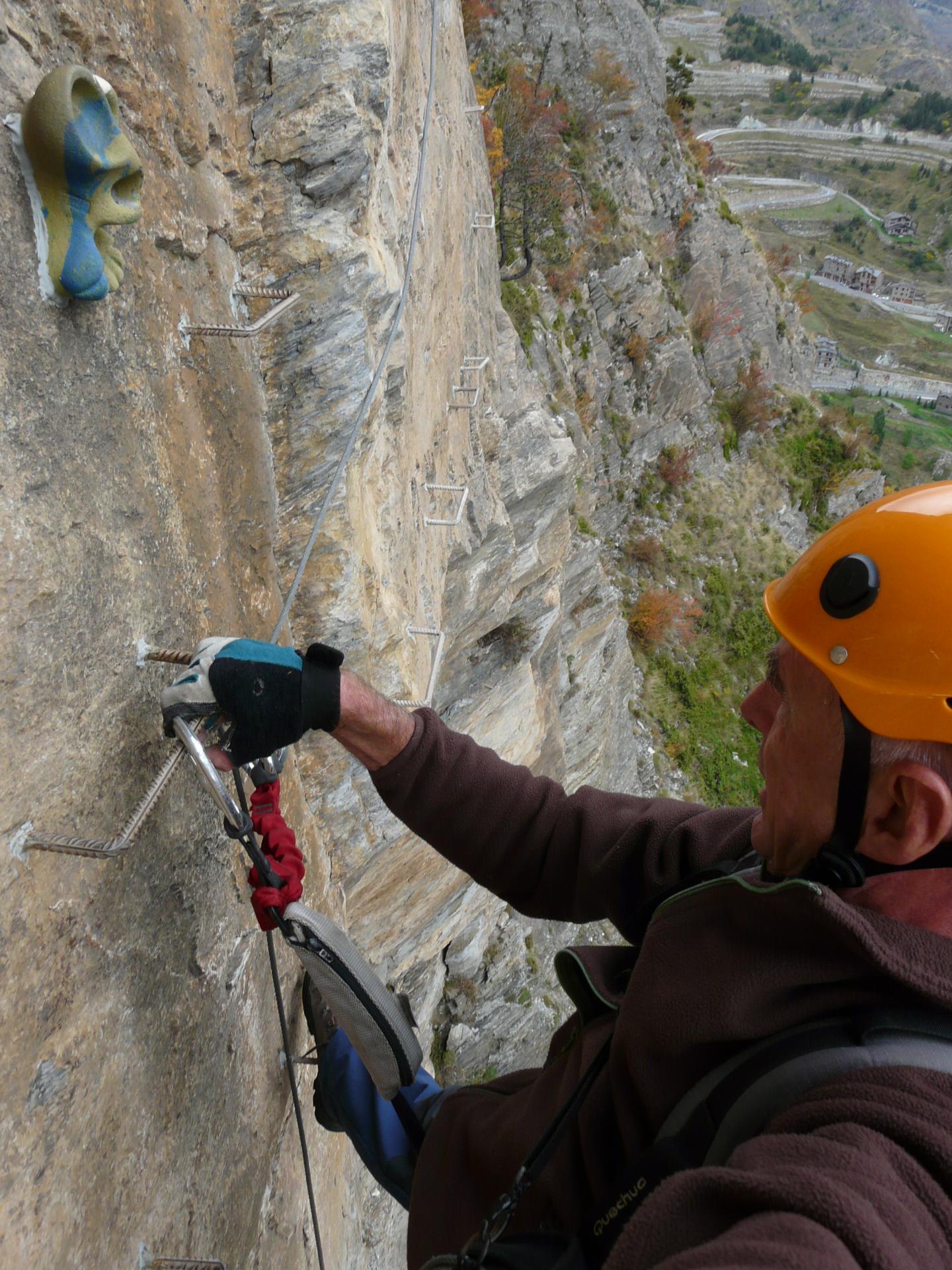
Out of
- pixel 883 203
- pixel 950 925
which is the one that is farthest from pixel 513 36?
pixel 883 203

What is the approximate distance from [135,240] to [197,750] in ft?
3.84

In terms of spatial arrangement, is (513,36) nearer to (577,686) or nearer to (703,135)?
(577,686)

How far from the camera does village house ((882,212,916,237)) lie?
69.8 m

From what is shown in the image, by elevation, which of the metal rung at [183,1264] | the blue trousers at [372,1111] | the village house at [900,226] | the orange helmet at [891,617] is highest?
the orange helmet at [891,617]

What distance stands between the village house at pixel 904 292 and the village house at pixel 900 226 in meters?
6.77

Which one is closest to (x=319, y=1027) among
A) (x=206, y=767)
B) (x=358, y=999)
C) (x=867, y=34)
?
(x=358, y=999)

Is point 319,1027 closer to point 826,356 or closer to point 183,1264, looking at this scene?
point 183,1264

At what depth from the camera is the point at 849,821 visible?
4.70ft

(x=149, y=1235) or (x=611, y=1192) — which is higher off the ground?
(x=611, y=1192)

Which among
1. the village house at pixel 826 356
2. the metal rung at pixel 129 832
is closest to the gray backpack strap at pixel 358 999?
the metal rung at pixel 129 832

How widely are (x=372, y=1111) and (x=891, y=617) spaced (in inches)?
93.8

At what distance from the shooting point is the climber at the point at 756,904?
966mm

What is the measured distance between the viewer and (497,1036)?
8.47 m

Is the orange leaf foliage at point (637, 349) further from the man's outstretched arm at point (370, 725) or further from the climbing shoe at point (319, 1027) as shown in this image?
the climbing shoe at point (319, 1027)
